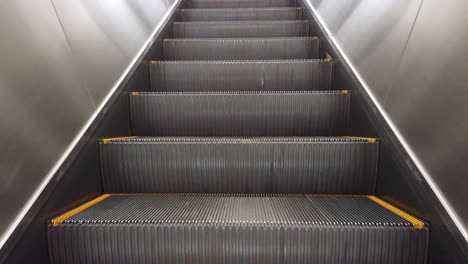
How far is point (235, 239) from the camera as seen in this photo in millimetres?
1053

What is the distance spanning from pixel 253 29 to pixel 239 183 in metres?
1.70

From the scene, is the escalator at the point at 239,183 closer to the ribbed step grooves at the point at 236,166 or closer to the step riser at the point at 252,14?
the ribbed step grooves at the point at 236,166

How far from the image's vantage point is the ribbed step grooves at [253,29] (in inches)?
105

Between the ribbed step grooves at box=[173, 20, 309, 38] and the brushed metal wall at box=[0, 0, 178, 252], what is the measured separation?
121cm

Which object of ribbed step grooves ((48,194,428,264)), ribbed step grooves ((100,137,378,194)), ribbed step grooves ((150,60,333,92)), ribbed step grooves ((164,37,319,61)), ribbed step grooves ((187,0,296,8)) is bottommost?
ribbed step grooves ((48,194,428,264))

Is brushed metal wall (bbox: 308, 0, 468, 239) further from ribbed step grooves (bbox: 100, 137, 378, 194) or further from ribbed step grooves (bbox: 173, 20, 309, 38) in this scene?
ribbed step grooves (bbox: 173, 20, 309, 38)

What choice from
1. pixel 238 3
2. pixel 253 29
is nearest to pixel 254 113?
pixel 253 29

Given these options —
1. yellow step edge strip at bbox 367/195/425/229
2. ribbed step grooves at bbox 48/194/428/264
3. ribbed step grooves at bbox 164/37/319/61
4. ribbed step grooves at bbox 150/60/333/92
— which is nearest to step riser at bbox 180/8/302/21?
ribbed step grooves at bbox 164/37/319/61

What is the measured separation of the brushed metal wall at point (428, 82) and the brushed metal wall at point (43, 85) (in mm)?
1186

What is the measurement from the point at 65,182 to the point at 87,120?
29 centimetres

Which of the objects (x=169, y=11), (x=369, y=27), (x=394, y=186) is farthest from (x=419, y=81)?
(x=169, y=11)

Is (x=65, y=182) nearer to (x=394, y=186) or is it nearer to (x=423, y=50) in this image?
(x=394, y=186)

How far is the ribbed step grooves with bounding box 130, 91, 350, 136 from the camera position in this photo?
5.40 feet

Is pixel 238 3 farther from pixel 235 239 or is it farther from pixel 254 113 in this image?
pixel 235 239
